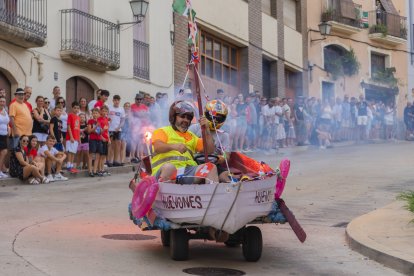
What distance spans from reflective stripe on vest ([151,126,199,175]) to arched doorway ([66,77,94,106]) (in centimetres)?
1278

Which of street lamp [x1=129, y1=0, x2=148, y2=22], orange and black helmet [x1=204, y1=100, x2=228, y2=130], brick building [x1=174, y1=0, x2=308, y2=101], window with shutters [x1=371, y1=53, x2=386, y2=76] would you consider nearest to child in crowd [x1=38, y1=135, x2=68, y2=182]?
street lamp [x1=129, y1=0, x2=148, y2=22]

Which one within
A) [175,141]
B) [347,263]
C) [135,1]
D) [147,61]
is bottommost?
[347,263]

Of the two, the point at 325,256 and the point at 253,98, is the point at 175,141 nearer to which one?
the point at 325,256

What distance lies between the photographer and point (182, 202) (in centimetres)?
669

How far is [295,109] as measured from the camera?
24453mm

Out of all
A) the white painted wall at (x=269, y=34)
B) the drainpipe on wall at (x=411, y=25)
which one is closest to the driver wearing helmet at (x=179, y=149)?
the white painted wall at (x=269, y=34)

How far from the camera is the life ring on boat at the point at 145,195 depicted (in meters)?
6.71

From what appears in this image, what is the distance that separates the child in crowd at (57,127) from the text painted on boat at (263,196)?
953 cm

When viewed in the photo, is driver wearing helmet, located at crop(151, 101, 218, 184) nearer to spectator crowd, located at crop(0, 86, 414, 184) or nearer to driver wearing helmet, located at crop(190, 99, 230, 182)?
driver wearing helmet, located at crop(190, 99, 230, 182)

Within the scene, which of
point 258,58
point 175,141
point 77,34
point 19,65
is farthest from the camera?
point 258,58

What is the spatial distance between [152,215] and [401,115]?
29483mm

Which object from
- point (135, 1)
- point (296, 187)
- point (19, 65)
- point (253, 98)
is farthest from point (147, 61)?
point (296, 187)

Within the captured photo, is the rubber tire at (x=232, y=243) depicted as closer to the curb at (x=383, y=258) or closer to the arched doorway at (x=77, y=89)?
the curb at (x=383, y=258)

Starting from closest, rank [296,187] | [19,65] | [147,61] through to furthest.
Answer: [296,187] → [19,65] → [147,61]
